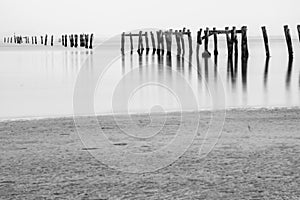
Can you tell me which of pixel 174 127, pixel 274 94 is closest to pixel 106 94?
pixel 274 94

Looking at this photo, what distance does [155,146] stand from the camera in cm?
581

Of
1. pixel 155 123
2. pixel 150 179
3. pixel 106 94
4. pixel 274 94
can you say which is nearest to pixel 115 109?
pixel 155 123

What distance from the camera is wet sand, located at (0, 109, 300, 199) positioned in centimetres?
406

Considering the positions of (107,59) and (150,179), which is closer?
(107,59)

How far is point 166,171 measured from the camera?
4707 mm

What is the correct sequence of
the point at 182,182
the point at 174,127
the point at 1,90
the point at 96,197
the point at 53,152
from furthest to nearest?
the point at 1,90 < the point at 174,127 < the point at 53,152 < the point at 182,182 < the point at 96,197

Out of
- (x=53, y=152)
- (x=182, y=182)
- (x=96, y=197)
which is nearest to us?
(x=96, y=197)

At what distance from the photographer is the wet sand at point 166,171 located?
406 cm

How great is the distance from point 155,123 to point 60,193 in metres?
3.63

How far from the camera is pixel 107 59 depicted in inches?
163

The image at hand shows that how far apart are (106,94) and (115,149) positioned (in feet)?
22.6

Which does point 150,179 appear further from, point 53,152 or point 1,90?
point 1,90

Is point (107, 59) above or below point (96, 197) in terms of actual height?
above

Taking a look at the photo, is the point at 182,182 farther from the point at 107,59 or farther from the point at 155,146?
the point at 155,146
